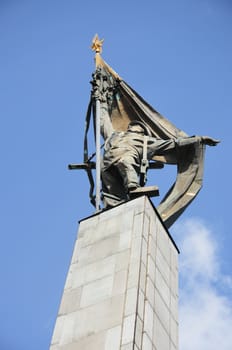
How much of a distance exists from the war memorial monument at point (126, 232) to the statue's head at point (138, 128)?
0.03 metres

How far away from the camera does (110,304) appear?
12633mm

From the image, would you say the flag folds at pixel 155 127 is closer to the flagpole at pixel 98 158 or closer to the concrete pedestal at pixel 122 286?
the flagpole at pixel 98 158

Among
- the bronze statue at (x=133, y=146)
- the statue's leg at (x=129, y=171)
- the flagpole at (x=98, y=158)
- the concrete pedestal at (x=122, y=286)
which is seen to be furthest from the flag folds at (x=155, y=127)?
the concrete pedestal at (x=122, y=286)

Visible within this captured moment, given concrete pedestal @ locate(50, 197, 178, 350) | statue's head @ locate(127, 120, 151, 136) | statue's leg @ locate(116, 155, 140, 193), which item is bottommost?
concrete pedestal @ locate(50, 197, 178, 350)

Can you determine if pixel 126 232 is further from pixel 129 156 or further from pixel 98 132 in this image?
pixel 98 132

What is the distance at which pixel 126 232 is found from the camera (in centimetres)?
1443

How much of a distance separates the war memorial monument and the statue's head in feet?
0.10

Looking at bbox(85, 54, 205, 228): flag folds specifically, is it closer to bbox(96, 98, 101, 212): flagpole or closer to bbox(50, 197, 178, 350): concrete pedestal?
bbox(96, 98, 101, 212): flagpole

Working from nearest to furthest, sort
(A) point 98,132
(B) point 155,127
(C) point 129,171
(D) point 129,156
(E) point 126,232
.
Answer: (E) point 126,232 → (C) point 129,171 → (D) point 129,156 → (A) point 98,132 → (B) point 155,127

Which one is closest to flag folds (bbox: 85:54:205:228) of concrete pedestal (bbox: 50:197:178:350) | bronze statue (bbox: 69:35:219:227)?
bronze statue (bbox: 69:35:219:227)

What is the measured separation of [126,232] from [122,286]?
1754 millimetres

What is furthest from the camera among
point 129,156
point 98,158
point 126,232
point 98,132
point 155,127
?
point 155,127

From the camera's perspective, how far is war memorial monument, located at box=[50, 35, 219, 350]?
40.6ft

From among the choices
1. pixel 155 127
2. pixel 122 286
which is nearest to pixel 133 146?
pixel 155 127
